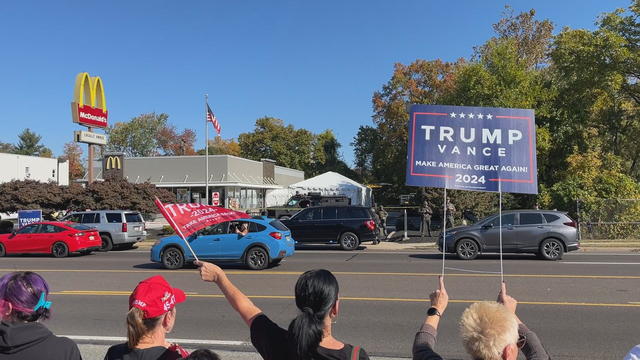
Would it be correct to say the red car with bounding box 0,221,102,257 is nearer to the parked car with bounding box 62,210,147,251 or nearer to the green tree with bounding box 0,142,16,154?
the parked car with bounding box 62,210,147,251

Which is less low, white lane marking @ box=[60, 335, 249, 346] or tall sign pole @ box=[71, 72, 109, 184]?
tall sign pole @ box=[71, 72, 109, 184]

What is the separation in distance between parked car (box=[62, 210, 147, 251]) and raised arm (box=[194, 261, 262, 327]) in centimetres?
1888

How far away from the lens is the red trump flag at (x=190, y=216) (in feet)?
14.2

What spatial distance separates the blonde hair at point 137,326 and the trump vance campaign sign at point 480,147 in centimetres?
311

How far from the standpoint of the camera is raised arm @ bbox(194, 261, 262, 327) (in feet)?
9.26

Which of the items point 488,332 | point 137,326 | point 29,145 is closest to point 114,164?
point 137,326

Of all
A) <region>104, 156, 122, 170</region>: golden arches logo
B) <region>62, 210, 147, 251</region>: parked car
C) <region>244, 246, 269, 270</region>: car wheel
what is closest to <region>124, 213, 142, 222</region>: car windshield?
<region>62, 210, 147, 251</region>: parked car

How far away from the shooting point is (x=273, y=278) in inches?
470

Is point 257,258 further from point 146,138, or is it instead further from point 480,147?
point 146,138

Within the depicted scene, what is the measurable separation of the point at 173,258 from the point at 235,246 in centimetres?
191

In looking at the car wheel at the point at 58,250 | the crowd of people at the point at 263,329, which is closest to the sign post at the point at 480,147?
the crowd of people at the point at 263,329

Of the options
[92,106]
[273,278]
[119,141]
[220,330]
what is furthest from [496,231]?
[119,141]

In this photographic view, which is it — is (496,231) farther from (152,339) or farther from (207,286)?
(152,339)

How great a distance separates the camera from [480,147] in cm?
463
